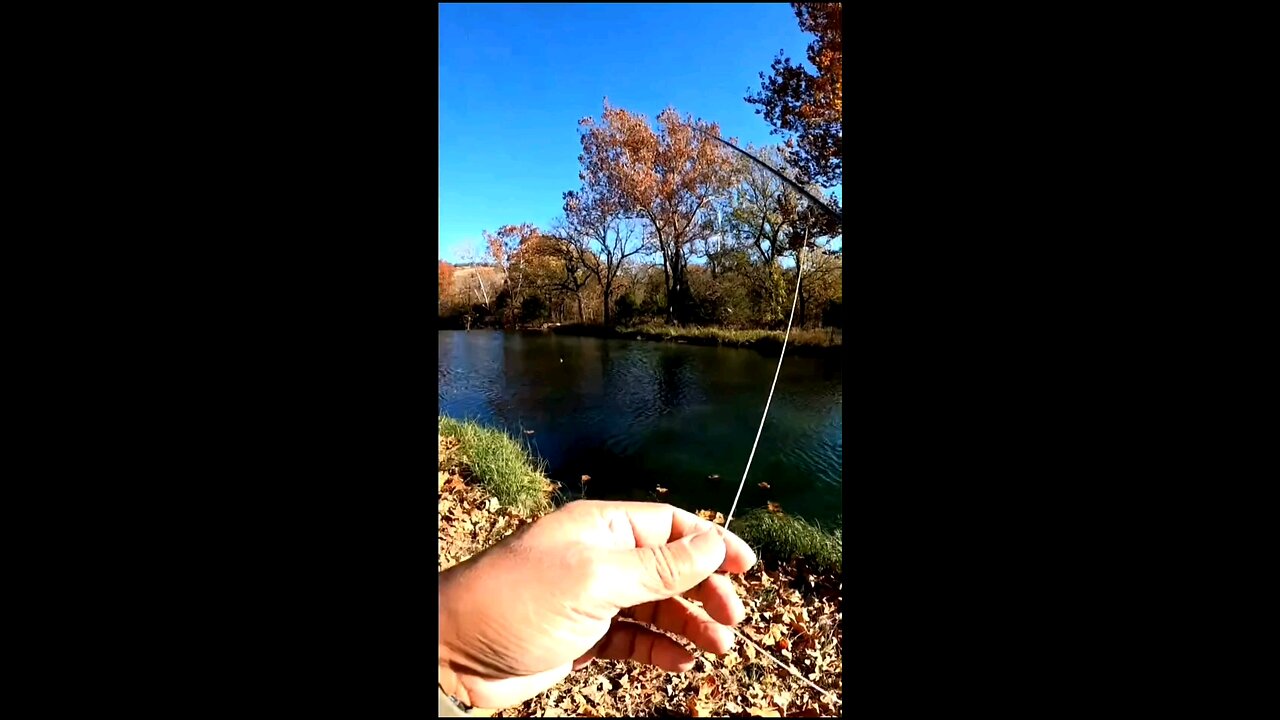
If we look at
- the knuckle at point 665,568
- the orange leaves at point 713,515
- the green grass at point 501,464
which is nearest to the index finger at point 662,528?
the knuckle at point 665,568

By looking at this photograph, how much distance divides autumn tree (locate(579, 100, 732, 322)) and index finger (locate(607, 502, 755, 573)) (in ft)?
5.62

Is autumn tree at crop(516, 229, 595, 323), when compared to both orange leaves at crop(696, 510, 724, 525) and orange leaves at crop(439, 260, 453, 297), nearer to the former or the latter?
orange leaves at crop(439, 260, 453, 297)

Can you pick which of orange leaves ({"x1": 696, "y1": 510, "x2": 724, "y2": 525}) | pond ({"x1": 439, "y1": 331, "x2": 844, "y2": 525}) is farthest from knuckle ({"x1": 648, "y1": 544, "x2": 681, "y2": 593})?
pond ({"x1": 439, "y1": 331, "x2": 844, "y2": 525})

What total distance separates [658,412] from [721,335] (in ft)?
3.01

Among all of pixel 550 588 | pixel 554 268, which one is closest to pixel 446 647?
pixel 550 588

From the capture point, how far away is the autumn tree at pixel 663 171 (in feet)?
7.49

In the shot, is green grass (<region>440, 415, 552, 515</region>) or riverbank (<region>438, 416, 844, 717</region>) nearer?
riverbank (<region>438, 416, 844, 717</region>)

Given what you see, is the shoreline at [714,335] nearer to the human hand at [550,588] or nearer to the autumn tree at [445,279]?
the autumn tree at [445,279]

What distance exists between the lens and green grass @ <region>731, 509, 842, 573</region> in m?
2.52
